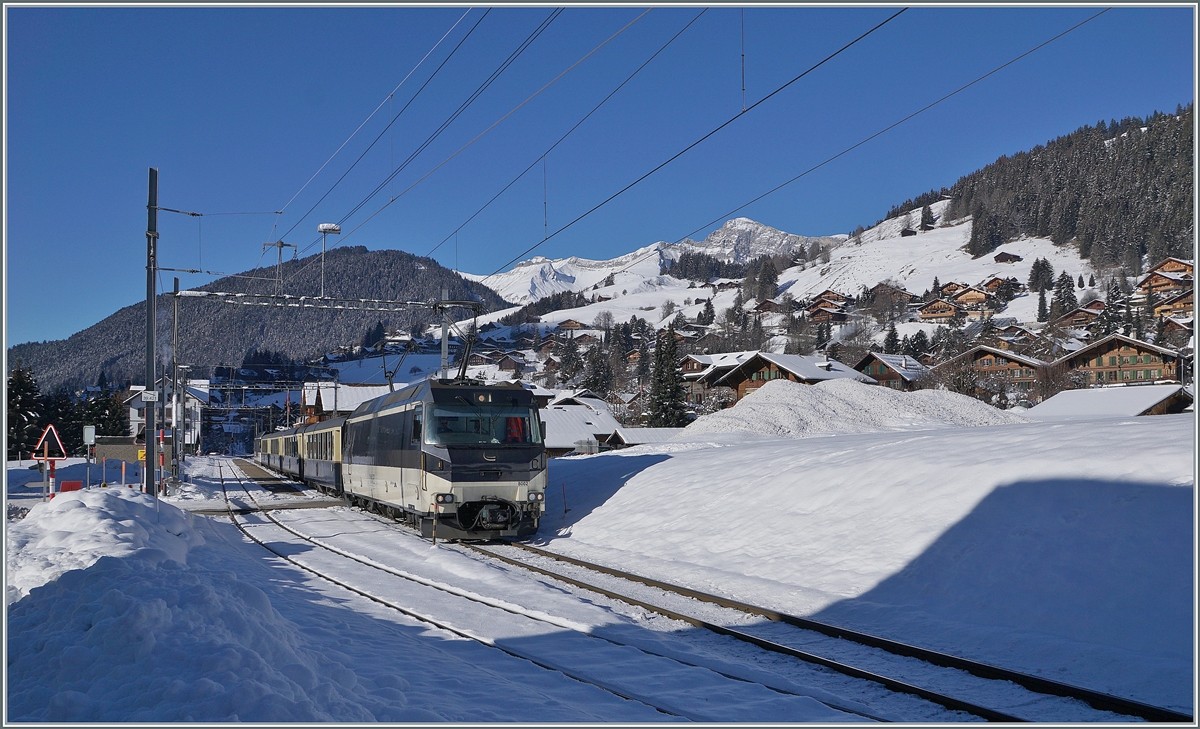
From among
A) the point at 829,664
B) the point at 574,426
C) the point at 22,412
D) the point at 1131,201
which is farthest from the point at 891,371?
the point at 1131,201

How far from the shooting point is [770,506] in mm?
15375

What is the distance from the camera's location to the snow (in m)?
8.28

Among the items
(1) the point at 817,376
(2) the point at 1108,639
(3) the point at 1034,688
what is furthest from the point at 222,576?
(1) the point at 817,376

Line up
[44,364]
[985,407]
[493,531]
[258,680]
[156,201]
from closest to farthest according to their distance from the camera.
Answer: [258,680] → [493,531] → [156,201] → [985,407] → [44,364]

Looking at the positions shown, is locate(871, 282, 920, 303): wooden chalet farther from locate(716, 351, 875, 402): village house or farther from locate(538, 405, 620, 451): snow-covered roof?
locate(538, 405, 620, 451): snow-covered roof

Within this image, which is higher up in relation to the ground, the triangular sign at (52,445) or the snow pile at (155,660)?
the triangular sign at (52,445)

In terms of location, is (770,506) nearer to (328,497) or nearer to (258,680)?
(258,680)

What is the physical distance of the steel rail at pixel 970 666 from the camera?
20.7 feet

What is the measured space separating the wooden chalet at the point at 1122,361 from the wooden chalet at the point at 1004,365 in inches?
132

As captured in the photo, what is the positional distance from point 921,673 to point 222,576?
7829 millimetres

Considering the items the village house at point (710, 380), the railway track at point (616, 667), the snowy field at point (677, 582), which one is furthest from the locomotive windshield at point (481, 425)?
the village house at point (710, 380)

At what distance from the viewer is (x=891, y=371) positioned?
84625mm

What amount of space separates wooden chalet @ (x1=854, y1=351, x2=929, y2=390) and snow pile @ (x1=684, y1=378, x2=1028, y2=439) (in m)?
31.9

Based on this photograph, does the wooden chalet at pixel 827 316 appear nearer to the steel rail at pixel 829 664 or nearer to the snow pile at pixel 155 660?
the steel rail at pixel 829 664
